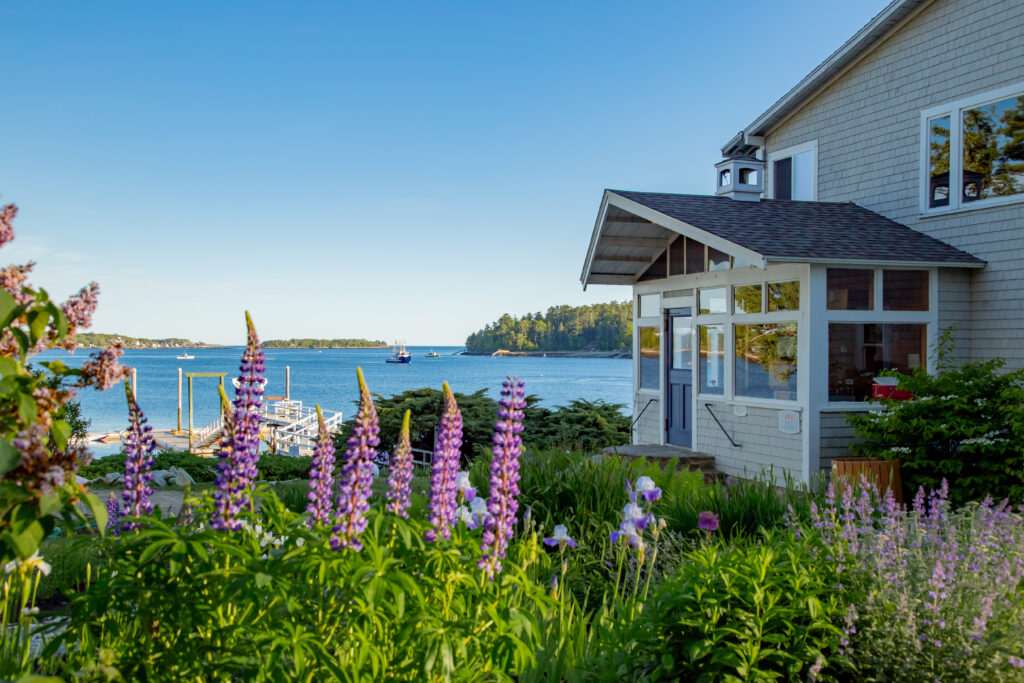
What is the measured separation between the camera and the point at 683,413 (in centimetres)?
1199

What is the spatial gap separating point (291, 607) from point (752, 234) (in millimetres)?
8961

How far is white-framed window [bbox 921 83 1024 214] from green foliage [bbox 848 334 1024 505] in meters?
2.99

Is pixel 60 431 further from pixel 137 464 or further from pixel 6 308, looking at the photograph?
pixel 137 464

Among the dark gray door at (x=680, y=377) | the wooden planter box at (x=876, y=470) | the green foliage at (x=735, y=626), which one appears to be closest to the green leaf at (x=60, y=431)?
the green foliage at (x=735, y=626)

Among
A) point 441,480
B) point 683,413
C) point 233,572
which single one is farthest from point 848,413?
point 233,572

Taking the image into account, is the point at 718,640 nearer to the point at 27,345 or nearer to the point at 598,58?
the point at 27,345

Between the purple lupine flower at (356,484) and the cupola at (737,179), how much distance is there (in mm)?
11285

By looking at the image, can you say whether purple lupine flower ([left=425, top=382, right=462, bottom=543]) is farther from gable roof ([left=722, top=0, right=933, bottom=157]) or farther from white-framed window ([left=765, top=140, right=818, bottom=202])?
white-framed window ([left=765, top=140, right=818, bottom=202])

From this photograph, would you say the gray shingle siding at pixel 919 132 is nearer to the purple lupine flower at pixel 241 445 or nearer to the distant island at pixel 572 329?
the purple lupine flower at pixel 241 445

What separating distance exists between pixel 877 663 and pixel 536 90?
2715cm

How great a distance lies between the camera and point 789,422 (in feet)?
31.5

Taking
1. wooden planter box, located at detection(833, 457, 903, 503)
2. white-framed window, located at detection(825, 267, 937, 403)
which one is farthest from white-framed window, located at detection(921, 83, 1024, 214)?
wooden planter box, located at detection(833, 457, 903, 503)

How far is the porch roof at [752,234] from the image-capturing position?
9383 millimetres

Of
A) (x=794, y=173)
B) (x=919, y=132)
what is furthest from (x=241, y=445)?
(x=794, y=173)
